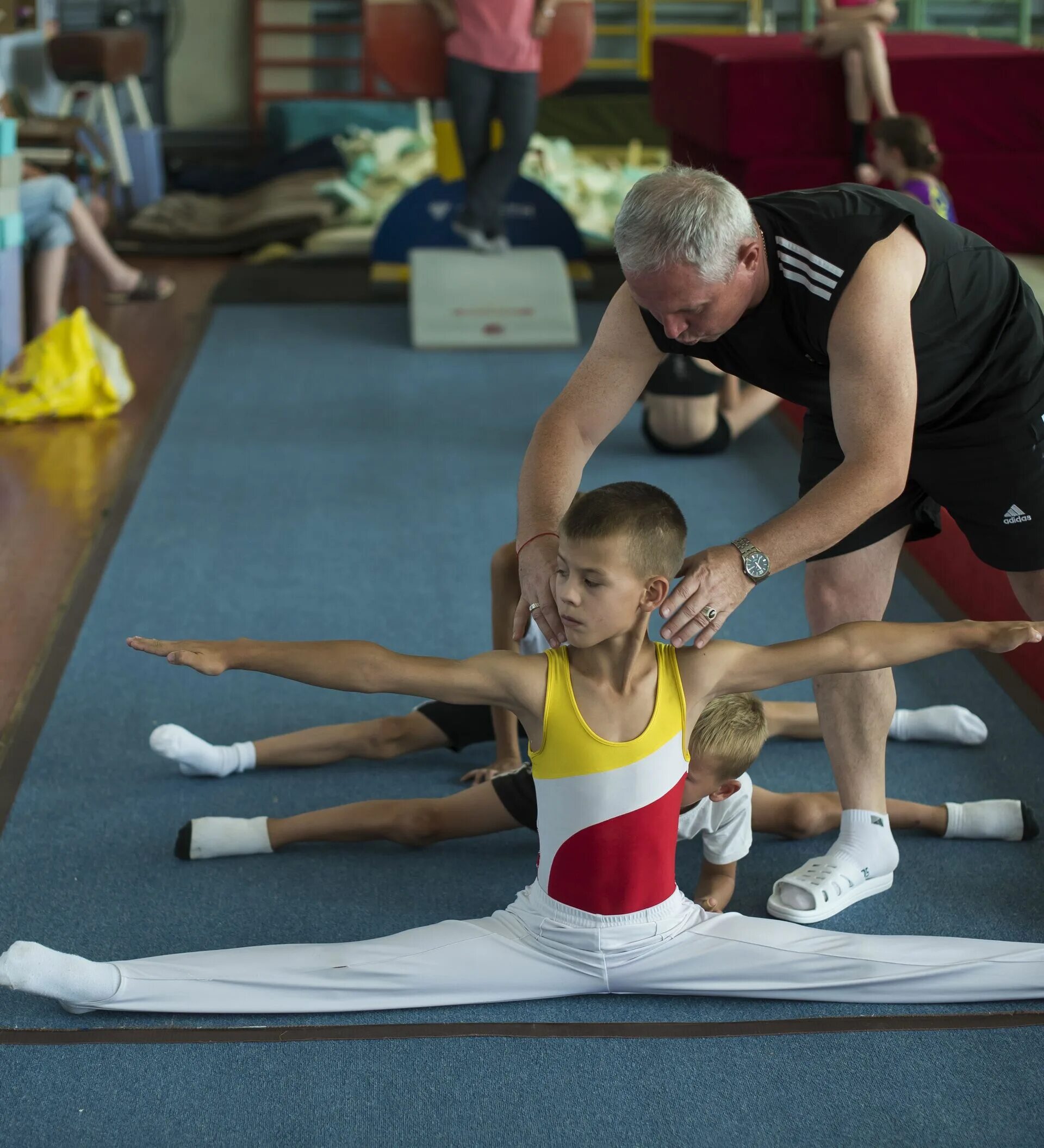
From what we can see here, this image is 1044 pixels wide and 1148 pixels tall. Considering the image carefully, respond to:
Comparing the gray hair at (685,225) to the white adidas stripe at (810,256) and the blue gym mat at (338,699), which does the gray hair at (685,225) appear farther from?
the blue gym mat at (338,699)

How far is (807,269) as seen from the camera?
68.6 inches

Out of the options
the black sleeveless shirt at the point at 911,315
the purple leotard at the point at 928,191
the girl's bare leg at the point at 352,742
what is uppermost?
the black sleeveless shirt at the point at 911,315

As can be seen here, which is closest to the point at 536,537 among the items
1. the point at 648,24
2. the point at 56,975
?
the point at 56,975

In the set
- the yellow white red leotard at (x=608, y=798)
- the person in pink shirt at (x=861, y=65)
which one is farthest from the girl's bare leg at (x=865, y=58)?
the yellow white red leotard at (x=608, y=798)

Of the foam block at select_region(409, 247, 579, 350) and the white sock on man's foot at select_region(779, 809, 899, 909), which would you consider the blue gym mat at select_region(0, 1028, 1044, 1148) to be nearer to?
the white sock on man's foot at select_region(779, 809, 899, 909)

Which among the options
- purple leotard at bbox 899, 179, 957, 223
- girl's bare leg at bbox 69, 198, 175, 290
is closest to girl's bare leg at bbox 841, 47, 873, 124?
purple leotard at bbox 899, 179, 957, 223

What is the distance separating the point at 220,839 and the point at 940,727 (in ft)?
4.50

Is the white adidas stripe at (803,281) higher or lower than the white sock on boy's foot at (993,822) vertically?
higher

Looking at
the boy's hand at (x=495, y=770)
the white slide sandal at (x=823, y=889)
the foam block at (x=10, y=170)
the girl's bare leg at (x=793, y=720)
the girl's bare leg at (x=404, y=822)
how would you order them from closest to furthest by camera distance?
the white slide sandal at (x=823, y=889)
the girl's bare leg at (x=404, y=822)
the boy's hand at (x=495, y=770)
the girl's bare leg at (x=793, y=720)
the foam block at (x=10, y=170)

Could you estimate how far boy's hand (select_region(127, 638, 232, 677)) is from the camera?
157 cm

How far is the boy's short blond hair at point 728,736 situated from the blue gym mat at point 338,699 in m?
0.28

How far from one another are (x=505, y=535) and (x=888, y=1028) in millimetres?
2049

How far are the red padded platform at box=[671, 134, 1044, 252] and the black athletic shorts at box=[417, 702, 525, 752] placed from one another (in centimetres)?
339

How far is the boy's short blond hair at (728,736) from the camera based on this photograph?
1.99 meters
